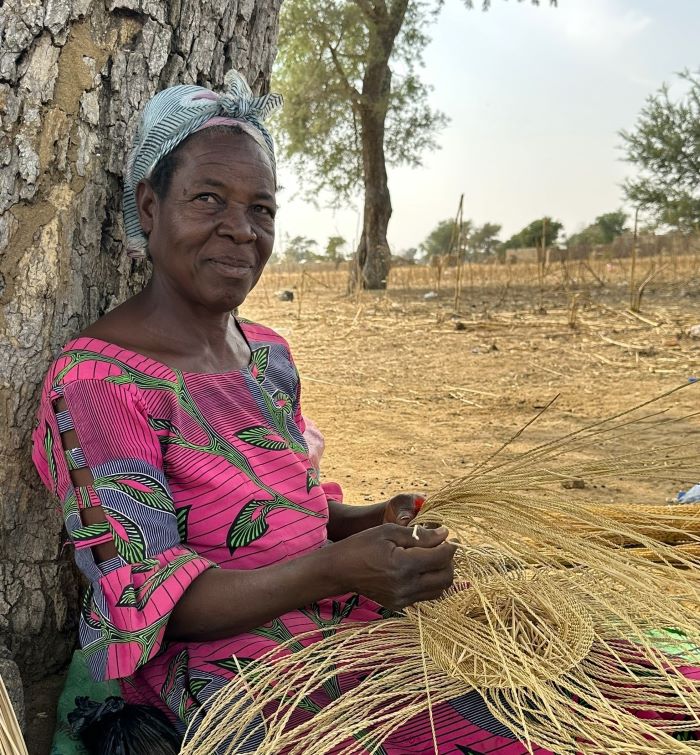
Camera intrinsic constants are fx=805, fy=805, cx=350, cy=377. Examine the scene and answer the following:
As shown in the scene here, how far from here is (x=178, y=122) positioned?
4.83 ft

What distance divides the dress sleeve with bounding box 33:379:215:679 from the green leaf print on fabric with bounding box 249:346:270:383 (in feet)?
1.15

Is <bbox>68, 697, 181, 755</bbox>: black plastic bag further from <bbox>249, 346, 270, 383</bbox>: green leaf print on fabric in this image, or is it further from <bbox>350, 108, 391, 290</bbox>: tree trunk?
<bbox>350, 108, 391, 290</bbox>: tree trunk

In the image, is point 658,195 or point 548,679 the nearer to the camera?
point 548,679

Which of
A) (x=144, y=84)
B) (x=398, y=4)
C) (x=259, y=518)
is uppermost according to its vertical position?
(x=398, y=4)

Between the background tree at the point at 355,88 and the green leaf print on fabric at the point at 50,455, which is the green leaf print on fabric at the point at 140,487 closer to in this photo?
the green leaf print on fabric at the point at 50,455

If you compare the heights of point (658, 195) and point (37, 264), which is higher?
point (658, 195)

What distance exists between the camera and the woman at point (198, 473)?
1245 millimetres

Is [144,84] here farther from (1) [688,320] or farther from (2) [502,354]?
(1) [688,320]

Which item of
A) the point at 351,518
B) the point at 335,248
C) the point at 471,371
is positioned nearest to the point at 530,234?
the point at 335,248

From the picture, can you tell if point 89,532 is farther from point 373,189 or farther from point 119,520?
point 373,189

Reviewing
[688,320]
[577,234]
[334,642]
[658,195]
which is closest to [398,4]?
[688,320]

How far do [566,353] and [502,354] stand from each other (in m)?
0.50

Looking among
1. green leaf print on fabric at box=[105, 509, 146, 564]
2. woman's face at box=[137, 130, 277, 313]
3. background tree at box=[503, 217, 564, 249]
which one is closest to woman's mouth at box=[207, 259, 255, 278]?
woman's face at box=[137, 130, 277, 313]

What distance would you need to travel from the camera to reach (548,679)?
1.24 meters
